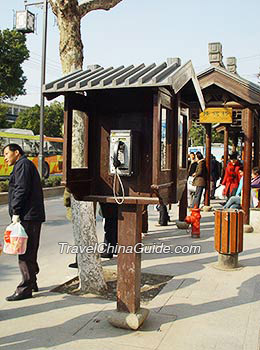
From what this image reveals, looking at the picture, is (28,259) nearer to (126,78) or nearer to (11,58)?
(126,78)

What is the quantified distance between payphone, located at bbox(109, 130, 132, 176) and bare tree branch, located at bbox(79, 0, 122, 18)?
2776 mm

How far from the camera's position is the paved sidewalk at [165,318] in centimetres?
386

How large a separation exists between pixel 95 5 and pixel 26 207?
3.24 metres

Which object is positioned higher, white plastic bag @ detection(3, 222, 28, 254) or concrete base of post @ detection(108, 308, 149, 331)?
white plastic bag @ detection(3, 222, 28, 254)

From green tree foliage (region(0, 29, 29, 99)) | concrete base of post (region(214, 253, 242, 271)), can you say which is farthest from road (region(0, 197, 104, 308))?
green tree foliage (region(0, 29, 29, 99))

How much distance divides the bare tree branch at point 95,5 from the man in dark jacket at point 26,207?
2.37m

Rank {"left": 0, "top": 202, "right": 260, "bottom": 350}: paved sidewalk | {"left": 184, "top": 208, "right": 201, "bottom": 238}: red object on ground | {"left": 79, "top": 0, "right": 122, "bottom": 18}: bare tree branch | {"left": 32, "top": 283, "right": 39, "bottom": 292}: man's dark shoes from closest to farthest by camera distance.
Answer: {"left": 0, "top": 202, "right": 260, "bottom": 350}: paved sidewalk
{"left": 32, "top": 283, "right": 39, "bottom": 292}: man's dark shoes
{"left": 79, "top": 0, "right": 122, "bottom": 18}: bare tree branch
{"left": 184, "top": 208, "right": 201, "bottom": 238}: red object on ground

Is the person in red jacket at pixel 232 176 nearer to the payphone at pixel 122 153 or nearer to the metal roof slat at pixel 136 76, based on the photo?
the metal roof slat at pixel 136 76

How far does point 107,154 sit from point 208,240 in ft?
16.3

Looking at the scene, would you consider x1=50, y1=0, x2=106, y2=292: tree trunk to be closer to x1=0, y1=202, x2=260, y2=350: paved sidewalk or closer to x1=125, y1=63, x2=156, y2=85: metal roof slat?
x1=0, y1=202, x2=260, y2=350: paved sidewalk

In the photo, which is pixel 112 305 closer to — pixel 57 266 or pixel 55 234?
pixel 57 266

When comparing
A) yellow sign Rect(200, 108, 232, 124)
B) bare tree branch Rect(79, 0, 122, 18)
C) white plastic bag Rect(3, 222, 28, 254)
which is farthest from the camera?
yellow sign Rect(200, 108, 232, 124)

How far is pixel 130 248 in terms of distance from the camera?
13.3ft

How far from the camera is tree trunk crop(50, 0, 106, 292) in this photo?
5.38m
